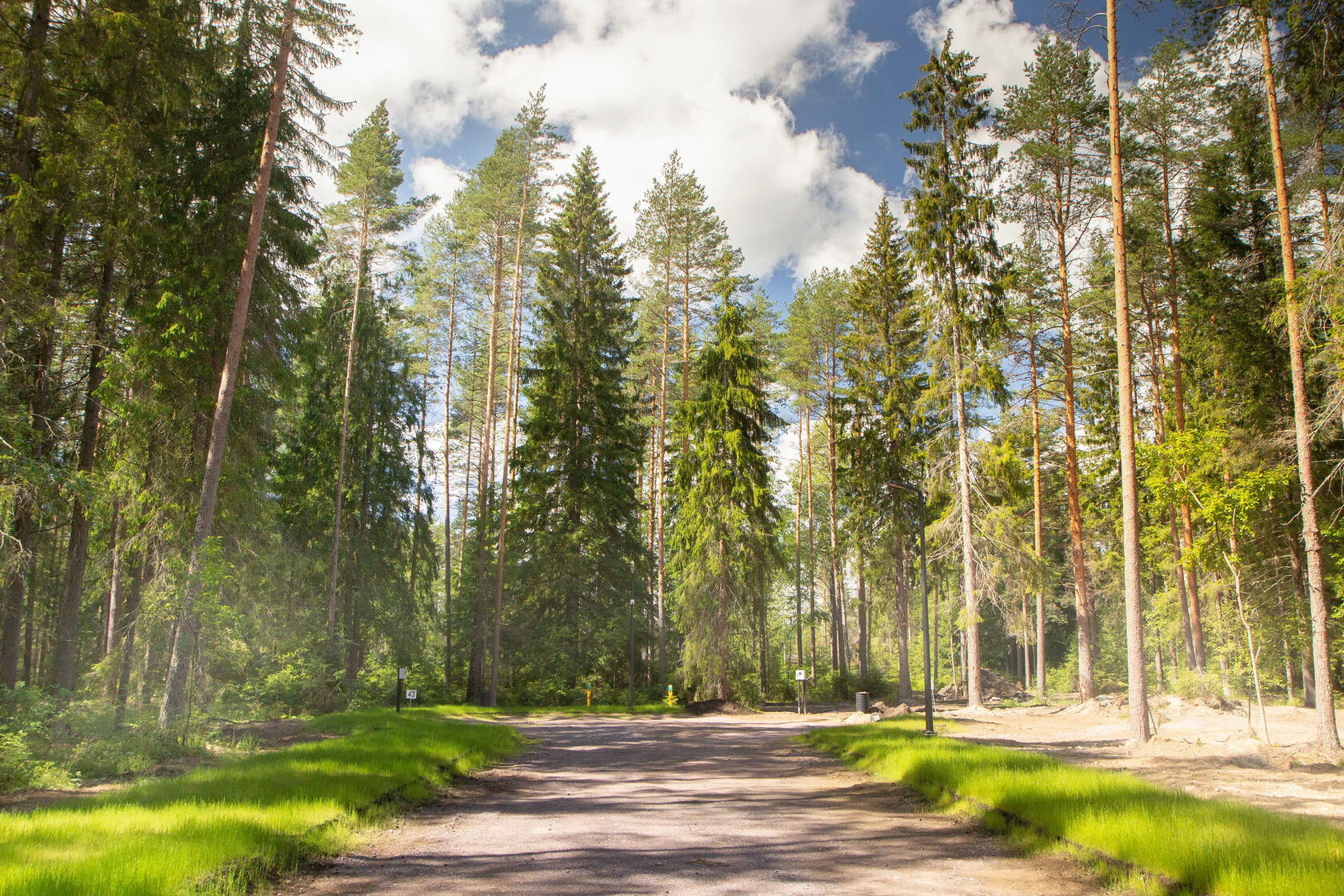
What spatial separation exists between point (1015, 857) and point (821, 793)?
3.92 m

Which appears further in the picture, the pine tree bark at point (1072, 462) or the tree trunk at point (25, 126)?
the pine tree bark at point (1072, 462)

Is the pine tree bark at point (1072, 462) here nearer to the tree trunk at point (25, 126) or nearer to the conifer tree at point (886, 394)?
the conifer tree at point (886, 394)

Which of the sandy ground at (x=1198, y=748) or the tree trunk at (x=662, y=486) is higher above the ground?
the tree trunk at (x=662, y=486)

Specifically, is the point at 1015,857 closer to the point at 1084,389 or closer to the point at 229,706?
the point at 229,706

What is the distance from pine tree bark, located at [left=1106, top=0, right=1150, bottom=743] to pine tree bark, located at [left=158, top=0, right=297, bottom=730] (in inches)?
617

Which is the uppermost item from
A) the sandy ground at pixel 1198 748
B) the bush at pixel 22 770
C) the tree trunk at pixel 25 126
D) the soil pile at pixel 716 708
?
the tree trunk at pixel 25 126

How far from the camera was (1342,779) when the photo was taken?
9.64 metres

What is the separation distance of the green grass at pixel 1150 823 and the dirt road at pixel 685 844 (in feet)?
1.43

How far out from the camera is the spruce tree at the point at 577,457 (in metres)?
29.3

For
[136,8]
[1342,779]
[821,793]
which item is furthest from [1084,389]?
[136,8]

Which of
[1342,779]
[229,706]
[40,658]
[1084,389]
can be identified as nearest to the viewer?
[1342,779]

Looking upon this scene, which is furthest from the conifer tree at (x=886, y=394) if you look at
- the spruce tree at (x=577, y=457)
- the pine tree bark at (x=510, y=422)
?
the pine tree bark at (x=510, y=422)

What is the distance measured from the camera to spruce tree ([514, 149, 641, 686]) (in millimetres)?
29266

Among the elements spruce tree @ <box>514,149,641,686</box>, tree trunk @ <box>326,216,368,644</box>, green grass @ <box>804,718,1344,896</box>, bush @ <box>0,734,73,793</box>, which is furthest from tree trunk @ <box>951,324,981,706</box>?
bush @ <box>0,734,73,793</box>
